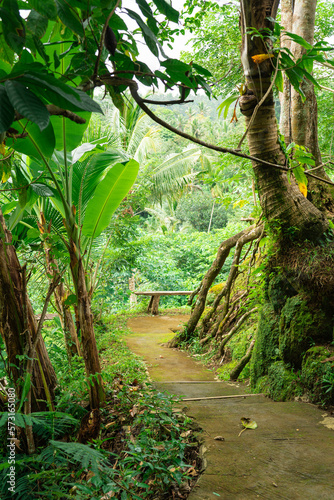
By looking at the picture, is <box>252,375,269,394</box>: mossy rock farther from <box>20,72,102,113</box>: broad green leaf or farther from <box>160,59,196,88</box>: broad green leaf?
<box>20,72,102,113</box>: broad green leaf

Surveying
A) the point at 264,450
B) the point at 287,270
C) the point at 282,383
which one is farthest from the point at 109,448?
the point at 287,270

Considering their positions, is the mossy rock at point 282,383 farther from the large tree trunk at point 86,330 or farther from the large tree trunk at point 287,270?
the large tree trunk at point 86,330

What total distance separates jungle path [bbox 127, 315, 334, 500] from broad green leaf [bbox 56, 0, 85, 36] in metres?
1.83

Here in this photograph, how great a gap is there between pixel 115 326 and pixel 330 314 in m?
5.86

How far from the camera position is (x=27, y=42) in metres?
0.91

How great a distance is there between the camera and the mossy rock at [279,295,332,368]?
9.72 feet

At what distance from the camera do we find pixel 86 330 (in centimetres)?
259

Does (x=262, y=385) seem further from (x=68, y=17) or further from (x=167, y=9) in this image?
(x=68, y=17)

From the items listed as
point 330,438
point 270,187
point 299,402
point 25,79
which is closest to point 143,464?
point 330,438

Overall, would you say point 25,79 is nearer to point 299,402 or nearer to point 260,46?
point 260,46

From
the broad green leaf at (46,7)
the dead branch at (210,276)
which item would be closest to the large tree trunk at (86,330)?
the broad green leaf at (46,7)

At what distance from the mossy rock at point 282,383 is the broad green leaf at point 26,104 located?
2972mm

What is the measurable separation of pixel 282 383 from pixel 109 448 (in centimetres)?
156

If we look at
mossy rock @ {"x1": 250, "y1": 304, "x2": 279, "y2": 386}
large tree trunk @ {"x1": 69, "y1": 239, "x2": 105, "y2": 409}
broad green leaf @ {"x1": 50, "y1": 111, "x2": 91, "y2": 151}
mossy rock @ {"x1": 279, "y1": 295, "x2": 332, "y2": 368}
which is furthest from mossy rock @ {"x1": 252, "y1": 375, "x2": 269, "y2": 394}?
broad green leaf @ {"x1": 50, "y1": 111, "x2": 91, "y2": 151}
